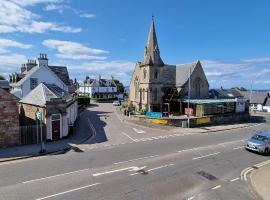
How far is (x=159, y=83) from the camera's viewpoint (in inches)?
1857

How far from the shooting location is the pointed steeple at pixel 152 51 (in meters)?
45.7

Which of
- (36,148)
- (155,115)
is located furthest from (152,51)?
(36,148)

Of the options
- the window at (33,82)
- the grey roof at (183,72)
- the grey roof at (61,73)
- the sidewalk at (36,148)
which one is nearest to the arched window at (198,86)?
the grey roof at (183,72)

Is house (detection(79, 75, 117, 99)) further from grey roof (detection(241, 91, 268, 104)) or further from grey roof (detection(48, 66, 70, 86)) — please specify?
grey roof (detection(241, 91, 268, 104))

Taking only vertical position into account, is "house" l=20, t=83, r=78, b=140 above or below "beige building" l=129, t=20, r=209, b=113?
below

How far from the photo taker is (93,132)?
99.8 ft

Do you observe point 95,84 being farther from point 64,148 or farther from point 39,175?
point 39,175

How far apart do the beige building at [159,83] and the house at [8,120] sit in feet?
90.5

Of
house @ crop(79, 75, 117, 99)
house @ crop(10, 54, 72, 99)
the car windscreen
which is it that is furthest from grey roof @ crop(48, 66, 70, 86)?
house @ crop(79, 75, 117, 99)

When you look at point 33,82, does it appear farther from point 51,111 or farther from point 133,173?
point 133,173

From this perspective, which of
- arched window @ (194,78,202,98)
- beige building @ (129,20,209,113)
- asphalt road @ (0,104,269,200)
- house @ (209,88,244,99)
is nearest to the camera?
asphalt road @ (0,104,269,200)

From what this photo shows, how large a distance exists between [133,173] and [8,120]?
13.4 metres

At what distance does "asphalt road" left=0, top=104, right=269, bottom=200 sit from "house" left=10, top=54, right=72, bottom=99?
23598 mm

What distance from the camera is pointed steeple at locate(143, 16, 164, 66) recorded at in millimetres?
45656
